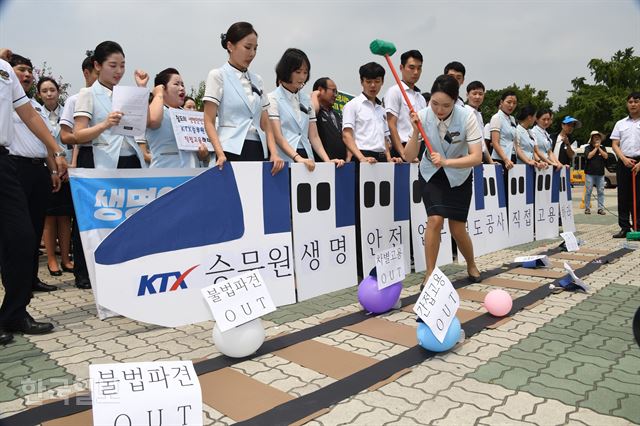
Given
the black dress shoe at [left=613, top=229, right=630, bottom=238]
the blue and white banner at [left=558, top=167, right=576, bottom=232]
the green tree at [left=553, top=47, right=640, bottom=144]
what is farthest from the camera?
the green tree at [left=553, top=47, right=640, bottom=144]

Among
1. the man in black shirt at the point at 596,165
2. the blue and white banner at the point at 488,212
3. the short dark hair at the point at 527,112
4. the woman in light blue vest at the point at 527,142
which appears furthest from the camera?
the man in black shirt at the point at 596,165

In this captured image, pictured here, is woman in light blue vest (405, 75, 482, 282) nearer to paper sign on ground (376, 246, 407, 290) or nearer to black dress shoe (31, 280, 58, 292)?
Answer: paper sign on ground (376, 246, 407, 290)

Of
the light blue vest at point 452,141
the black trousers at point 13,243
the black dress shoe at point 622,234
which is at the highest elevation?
the light blue vest at point 452,141

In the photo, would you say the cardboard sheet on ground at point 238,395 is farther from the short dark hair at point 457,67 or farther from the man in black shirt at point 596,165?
the man in black shirt at point 596,165

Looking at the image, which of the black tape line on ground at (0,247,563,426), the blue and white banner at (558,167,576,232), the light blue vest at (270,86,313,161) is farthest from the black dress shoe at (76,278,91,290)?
the blue and white banner at (558,167,576,232)

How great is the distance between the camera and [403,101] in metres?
5.42

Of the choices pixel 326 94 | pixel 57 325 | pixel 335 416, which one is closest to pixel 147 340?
pixel 57 325

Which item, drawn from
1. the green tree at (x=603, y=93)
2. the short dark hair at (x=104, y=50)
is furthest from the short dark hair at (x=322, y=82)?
the green tree at (x=603, y=93)

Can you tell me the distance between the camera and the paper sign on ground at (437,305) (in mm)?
2805

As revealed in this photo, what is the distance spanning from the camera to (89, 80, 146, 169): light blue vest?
398 centimetres

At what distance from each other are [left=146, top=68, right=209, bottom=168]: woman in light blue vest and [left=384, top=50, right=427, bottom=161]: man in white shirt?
197 cm

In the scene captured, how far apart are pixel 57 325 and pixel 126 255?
862 mm

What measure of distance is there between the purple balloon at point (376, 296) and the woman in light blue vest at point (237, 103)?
3.86 feet

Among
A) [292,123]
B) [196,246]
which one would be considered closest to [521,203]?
[292,123]
